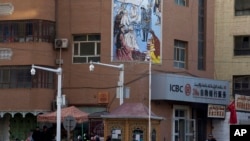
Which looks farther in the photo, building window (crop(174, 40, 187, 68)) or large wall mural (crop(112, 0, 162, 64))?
building window (crop(174, 40, 187, 68))

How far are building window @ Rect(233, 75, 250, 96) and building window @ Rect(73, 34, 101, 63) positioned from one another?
1532 centimetres

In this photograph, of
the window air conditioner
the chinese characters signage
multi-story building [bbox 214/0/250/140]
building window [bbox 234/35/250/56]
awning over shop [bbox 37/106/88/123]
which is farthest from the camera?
building window [bbox 234/35/250/56]

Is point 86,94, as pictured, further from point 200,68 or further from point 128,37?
point 200,68

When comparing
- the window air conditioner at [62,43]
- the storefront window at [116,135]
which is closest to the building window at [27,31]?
the window air conditioner at [62,43]

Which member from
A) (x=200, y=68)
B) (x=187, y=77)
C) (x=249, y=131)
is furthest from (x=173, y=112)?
(x=249, y=131)

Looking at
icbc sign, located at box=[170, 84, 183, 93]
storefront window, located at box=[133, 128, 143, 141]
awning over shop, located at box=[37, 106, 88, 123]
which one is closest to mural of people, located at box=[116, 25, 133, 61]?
icbc sign, located at box=[170, 84, 183, 93]

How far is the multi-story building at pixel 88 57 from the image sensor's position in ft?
110

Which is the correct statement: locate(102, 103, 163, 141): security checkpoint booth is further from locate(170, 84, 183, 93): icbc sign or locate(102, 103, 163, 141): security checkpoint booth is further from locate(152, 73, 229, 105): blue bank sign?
locate(170, 84, 183, 93): icbc sign

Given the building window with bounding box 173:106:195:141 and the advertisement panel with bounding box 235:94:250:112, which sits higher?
the advertisement panel with bounding box 235:94:250:112

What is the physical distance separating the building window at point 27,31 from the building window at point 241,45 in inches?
670

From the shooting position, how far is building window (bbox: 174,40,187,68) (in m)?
37.0

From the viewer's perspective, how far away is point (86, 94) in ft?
111

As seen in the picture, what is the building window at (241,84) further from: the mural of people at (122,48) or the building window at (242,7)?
the mural of people at (122,48)

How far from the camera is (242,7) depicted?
149 ft
